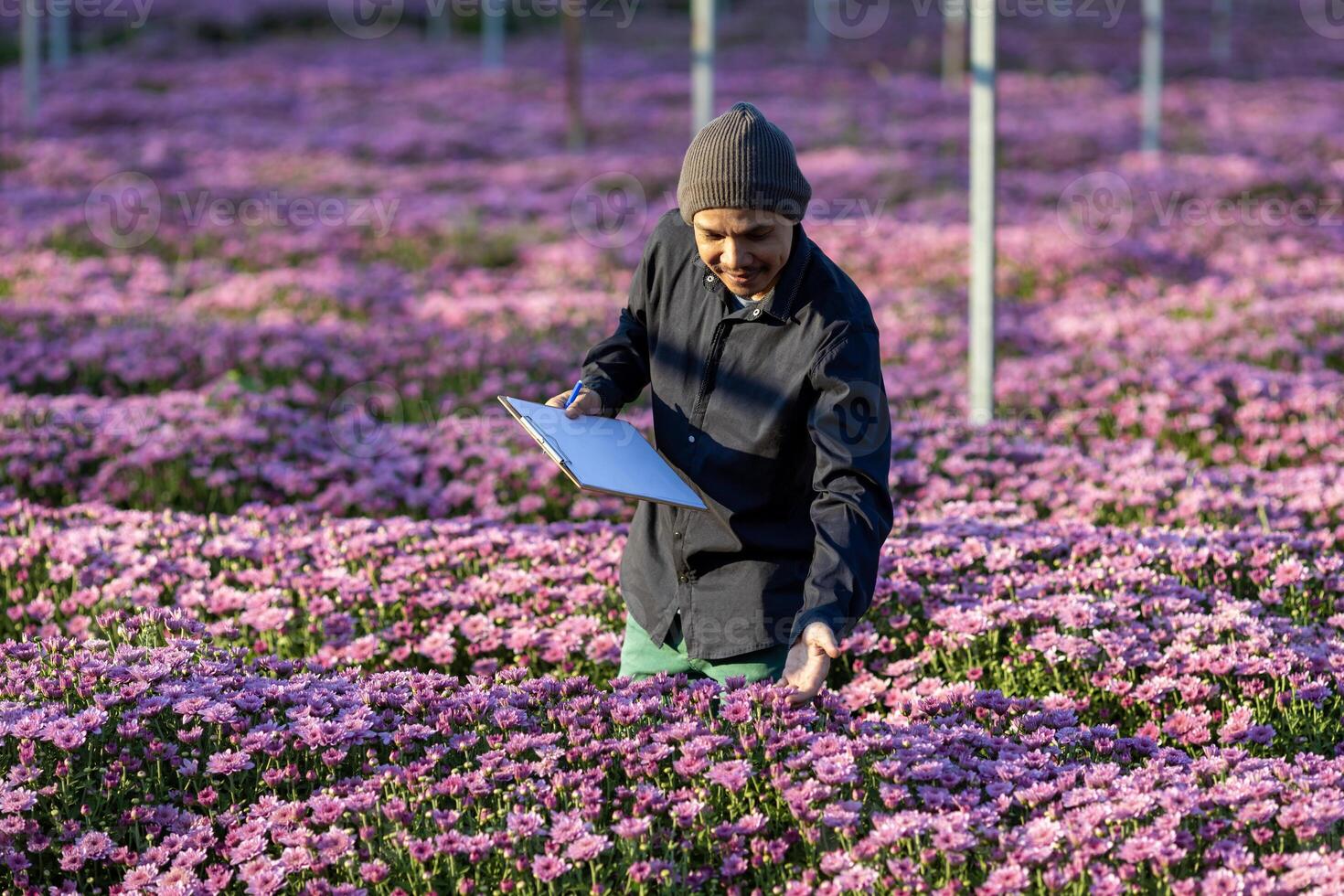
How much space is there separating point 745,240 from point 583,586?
89.8 inches

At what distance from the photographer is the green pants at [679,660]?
3.98m

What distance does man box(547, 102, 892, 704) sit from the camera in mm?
3451

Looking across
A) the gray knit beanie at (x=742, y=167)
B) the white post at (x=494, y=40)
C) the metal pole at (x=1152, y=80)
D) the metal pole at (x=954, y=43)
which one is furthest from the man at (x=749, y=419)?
the white post at (x=494, y=40)

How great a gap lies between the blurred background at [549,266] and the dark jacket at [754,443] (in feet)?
8.98

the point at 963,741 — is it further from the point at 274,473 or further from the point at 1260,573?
the point at 274,473

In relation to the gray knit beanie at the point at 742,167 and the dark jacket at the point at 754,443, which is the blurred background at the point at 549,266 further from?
the gray knit beanie at the point at 742,167

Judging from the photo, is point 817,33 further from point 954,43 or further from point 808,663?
point 808,663

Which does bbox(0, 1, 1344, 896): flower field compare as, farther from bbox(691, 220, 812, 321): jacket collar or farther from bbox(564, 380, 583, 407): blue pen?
bbox(691, 220, 812, 321): jacket collar

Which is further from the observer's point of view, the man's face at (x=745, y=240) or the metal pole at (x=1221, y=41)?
the metal pole at (x=1221, y=41)

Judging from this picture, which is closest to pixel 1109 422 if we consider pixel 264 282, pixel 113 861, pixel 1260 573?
pixel 1260 573

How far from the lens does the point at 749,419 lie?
3.81 meters

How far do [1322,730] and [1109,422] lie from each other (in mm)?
5002

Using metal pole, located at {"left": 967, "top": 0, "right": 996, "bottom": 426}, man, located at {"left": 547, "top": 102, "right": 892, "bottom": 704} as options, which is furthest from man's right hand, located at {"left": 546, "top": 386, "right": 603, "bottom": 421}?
metal pole, located at {"left": 967, "top": 0, "right": 996, "bottom": 426}

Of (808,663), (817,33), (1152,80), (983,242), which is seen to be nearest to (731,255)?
(808,663)
